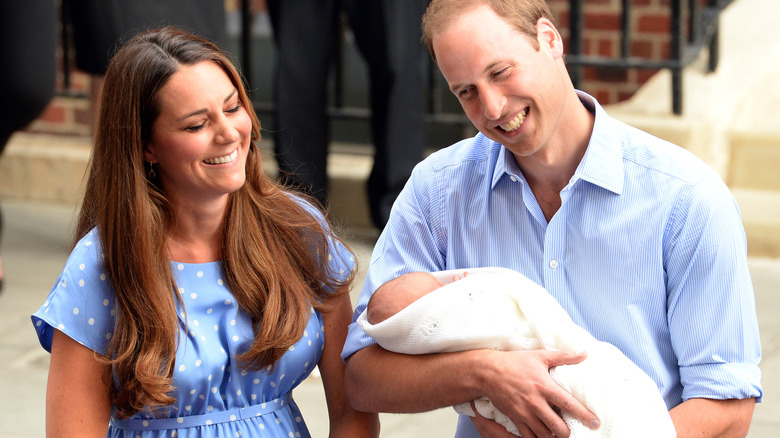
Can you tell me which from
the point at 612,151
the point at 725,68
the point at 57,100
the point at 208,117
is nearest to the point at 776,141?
the point at 725,68

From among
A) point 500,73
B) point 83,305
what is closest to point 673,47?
point 500,73

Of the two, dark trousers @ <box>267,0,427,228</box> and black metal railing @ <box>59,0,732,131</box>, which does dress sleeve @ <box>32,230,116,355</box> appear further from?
black metal railing @ <box>59,0,732,131</box>

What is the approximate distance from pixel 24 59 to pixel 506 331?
2.57 metres

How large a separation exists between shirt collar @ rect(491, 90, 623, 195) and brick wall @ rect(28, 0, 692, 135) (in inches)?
141

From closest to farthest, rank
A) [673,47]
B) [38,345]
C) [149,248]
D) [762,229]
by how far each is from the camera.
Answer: [149,248]
[38,345]
[762,229]
[673,47]

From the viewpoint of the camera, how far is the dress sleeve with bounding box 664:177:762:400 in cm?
191

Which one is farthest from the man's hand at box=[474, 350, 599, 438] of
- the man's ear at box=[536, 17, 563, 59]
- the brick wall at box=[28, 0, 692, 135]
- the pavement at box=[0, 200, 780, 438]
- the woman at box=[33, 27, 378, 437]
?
the brick wall at box=[28, 0, 692, 135]

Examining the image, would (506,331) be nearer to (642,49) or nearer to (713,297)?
(713,297)

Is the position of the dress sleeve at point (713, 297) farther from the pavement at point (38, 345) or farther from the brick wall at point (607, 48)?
the brick wall at point (607, 48)

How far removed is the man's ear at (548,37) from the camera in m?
2.01

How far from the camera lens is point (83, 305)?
2.05 meters

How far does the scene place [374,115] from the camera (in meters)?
4.53

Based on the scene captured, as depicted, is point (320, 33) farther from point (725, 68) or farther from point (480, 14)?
point (480, 14)

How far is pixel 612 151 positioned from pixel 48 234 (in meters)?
3.67
